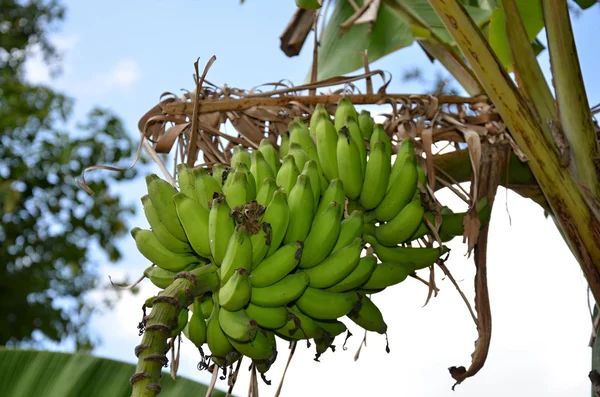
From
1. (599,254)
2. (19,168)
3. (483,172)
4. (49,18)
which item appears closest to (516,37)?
(483,172)

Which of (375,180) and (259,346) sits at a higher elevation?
(375,180)

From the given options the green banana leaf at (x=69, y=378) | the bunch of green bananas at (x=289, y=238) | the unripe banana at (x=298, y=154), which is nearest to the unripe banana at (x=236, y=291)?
the bunch of green bananas at (x=289, y=238)

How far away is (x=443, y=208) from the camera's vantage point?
935 millimetres

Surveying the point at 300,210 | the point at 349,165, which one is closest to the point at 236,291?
the point at 300,210

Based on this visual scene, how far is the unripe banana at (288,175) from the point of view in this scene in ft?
2.62

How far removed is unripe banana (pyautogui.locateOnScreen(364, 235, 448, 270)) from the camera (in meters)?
0.86

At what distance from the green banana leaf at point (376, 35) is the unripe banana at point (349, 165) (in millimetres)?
593

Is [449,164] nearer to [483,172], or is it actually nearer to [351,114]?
[483,172]

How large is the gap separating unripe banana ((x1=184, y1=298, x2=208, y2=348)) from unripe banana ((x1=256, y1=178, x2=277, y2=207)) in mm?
129

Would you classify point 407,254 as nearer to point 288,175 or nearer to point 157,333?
point 288,175

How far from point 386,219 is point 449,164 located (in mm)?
194

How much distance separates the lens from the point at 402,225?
2.78ft

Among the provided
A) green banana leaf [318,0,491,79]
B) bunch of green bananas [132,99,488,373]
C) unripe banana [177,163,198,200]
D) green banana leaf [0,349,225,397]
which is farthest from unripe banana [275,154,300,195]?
green banana leaf [318,0,491,79]

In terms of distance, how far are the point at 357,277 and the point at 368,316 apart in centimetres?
9
